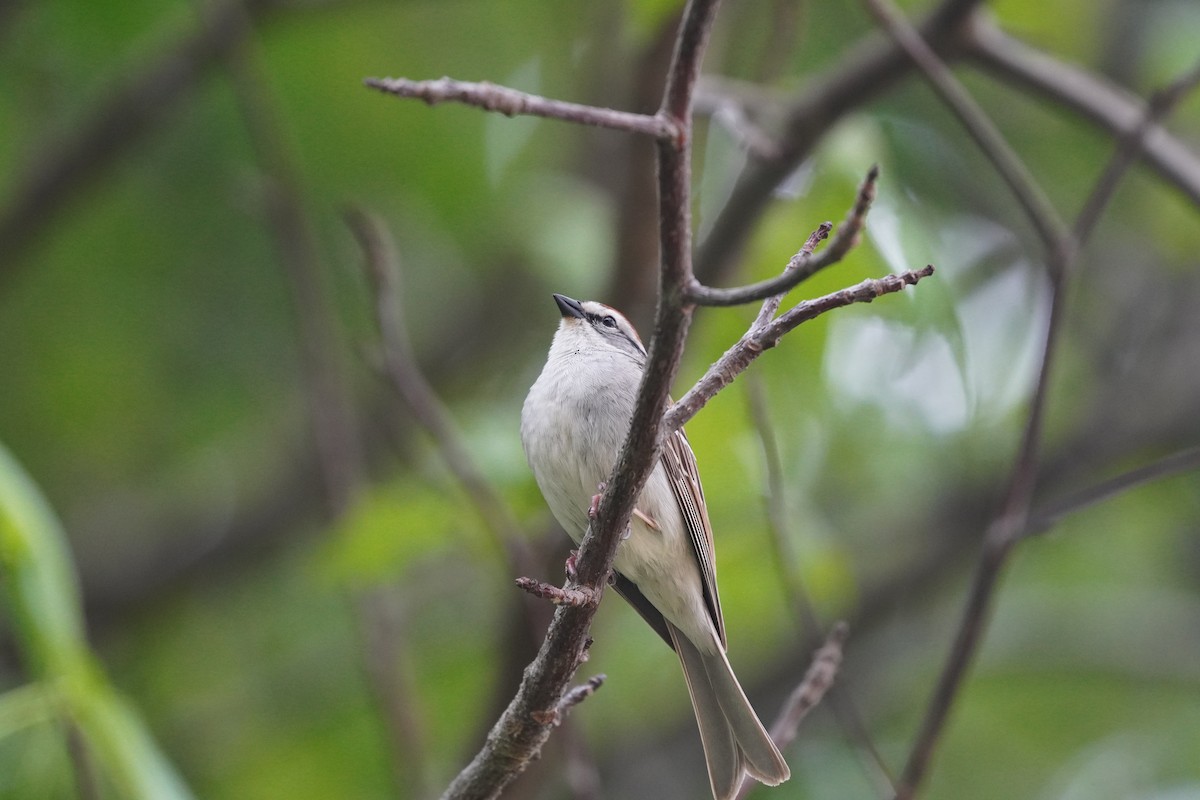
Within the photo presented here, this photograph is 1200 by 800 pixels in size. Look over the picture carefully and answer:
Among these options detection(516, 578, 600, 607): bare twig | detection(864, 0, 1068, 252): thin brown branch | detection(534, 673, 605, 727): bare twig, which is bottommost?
detection(534, 673, 605, 727): bare twig

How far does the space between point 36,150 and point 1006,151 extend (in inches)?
191

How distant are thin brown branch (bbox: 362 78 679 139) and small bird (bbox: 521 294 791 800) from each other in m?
2.38

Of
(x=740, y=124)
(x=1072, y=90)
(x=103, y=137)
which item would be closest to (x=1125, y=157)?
A: (x=1072, y=90)

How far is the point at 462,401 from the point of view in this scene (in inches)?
302

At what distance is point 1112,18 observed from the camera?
8344 millimetres

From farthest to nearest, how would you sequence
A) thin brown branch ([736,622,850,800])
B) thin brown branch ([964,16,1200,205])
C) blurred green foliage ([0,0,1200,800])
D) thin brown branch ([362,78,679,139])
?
blurred green foliage ([0,0,1200,800]) < thin brown branch ([964,16,1200,205]) < thin brown branch ([736,622,850,800]) < thin brown branch ([362,78,679,139])

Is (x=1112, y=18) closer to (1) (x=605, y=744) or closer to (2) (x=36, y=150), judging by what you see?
(1) (x=605, y=744)

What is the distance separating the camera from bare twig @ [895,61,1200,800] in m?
4.12

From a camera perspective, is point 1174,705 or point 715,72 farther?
point 1174,705

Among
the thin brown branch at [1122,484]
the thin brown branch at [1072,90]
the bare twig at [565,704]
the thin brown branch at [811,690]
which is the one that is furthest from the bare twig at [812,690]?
the thin brown branch at [1072,90]

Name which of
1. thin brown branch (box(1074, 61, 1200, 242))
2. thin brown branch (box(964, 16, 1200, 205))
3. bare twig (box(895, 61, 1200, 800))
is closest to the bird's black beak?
bare twig (box(895, 61, 1200, 800))

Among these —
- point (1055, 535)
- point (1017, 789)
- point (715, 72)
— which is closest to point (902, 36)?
point (715, 72)

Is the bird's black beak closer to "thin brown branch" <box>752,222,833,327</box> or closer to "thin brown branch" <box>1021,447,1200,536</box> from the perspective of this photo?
"thin brown branch" <box>1021,447,1200,536</box>

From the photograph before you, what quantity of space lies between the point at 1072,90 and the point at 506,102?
4514 millimetres
